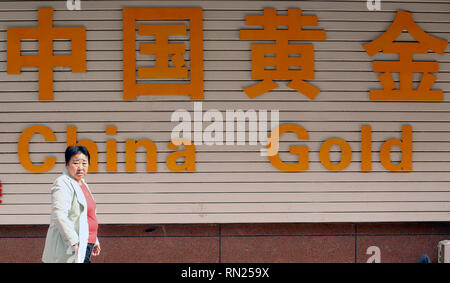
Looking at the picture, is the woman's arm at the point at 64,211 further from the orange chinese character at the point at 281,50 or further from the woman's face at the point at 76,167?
the orange chinese character at the point at 281,50

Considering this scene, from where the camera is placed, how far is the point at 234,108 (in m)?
5.77

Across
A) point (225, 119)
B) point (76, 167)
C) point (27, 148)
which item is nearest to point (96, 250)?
point (76, 167)

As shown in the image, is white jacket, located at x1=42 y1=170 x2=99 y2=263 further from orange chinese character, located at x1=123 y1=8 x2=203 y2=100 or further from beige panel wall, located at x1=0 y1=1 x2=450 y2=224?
orange chinese character, located at x1=123 y1=8 x2=203 y2=100

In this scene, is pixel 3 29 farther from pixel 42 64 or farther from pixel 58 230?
pixel 58 230

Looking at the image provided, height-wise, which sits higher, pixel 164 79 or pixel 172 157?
pixel 164 79

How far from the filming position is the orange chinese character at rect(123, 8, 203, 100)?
5.68 metres

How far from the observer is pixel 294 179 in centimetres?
579

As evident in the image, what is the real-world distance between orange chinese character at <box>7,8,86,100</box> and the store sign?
12 mm

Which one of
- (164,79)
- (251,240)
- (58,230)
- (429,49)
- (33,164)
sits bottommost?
(251,240)

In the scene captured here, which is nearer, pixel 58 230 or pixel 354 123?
pixel 58 230

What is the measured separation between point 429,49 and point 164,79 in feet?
11.3

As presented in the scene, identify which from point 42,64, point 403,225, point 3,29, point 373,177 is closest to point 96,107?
point 42,64

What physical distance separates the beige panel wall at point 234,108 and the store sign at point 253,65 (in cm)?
8

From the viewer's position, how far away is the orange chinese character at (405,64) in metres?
5.80
